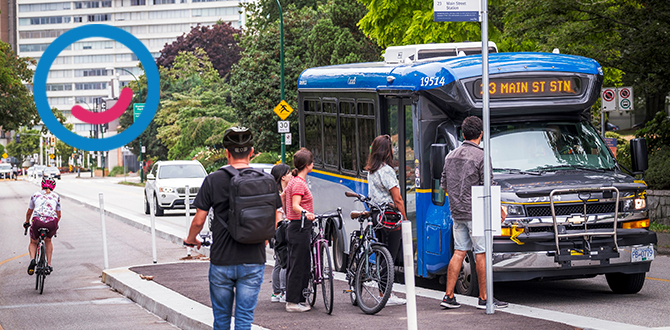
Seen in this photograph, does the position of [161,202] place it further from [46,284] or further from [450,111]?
[450,111]

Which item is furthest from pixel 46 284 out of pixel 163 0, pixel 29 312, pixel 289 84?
pixel 163 0

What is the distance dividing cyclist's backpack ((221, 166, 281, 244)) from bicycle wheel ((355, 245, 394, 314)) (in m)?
2.85

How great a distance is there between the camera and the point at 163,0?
527 feet

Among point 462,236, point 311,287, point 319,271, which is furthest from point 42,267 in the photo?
point 462,236

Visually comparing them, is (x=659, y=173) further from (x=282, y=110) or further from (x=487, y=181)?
(x=282, y=110)

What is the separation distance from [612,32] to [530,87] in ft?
34.6

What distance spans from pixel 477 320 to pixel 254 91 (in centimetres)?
4138

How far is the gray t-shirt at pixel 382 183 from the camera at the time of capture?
954cm

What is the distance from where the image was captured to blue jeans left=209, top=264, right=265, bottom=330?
602 cm

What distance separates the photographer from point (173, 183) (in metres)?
29.0

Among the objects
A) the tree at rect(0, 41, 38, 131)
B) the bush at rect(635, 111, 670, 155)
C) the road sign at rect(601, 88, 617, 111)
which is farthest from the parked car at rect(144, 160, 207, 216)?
the tree at rect(0, 41, 38, 131)

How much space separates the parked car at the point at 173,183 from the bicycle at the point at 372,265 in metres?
19.3

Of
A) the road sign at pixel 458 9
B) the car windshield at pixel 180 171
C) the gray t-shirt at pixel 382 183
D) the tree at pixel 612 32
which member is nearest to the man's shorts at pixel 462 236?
the gray t-shirt at pixel 382 183

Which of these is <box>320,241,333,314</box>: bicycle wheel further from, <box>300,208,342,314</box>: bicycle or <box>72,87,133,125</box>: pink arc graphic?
<box>72,87,133,125</box>: pink arc graphic
